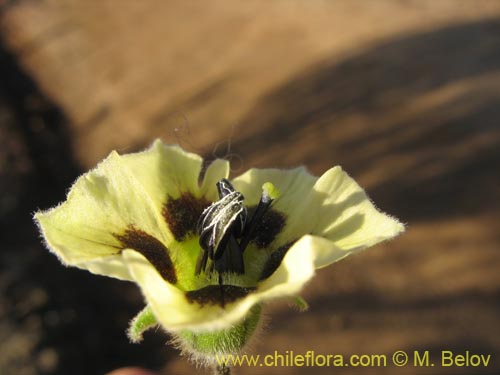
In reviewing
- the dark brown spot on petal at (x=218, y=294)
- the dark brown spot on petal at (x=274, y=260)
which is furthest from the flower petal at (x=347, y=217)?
the dark brown spot on petal at (x=218, y=294)

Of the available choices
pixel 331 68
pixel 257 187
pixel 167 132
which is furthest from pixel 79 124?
pixel 257 187

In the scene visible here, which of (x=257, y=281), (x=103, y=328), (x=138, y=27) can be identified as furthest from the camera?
(x=138, y=27)

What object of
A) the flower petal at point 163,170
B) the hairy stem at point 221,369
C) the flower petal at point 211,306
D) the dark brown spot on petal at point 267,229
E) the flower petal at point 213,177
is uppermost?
the flower petal at point 163,170

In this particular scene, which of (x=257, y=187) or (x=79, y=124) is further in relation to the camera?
(x=79, y=124)

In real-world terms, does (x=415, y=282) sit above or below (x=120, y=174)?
below

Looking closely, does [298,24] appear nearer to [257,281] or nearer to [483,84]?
[483,84]

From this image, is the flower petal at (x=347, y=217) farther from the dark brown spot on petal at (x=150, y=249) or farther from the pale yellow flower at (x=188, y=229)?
the dark brown spot on petal at (x=150, y=249)

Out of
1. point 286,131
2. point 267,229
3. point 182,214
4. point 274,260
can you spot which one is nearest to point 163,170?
point 182,214

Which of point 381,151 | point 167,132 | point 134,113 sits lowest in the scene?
point 381,151
